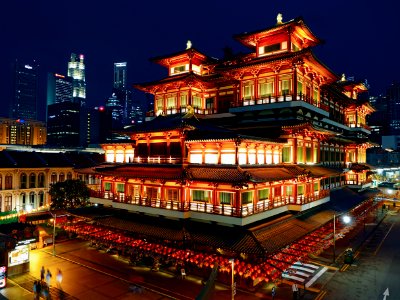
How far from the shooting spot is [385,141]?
136 meters

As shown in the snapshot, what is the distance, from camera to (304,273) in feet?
90.6

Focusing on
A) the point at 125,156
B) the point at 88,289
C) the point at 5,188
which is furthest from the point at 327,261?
the point at 5,188

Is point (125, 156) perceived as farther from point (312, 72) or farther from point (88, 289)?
point (312, 72)

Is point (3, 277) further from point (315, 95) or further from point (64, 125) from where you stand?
point (64, 125)

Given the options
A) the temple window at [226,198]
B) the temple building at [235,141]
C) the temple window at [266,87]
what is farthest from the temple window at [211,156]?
the temple window at [266,87]

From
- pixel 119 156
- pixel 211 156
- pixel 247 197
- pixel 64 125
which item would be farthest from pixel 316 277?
pixel 64 125

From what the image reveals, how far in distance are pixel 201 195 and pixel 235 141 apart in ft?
20.9

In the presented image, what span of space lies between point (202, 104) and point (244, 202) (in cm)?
1873

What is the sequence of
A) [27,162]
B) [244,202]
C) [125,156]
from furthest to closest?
[27,162] → [125,156] → [244,202]

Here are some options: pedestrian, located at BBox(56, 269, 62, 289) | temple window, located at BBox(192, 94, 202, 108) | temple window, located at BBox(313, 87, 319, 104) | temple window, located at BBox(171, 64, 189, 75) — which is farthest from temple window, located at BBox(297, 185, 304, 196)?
pedestrian, located at BBox(56, 269, 62, 289)

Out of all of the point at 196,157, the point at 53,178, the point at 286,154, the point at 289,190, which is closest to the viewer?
the point at 196,157

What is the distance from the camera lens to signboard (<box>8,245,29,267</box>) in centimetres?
2817

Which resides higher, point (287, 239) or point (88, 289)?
point (287, 239)

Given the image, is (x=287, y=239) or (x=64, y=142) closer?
(x=287, y=239)
